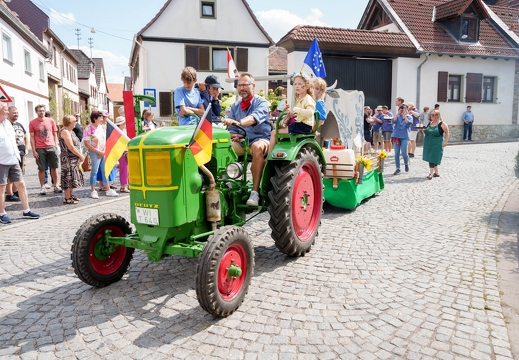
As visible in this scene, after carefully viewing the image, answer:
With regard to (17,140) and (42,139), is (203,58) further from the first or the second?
(17,140)

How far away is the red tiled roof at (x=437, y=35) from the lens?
835 inches

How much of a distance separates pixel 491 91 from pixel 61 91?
29583 millimetres

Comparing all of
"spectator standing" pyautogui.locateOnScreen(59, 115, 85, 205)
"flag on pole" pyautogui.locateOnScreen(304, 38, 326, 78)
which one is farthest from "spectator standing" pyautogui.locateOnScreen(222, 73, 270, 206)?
"flag on pole" pyautogui.locateOnScreen(304, 38, 326, 78)

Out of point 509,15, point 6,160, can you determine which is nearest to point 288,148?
point 6,160

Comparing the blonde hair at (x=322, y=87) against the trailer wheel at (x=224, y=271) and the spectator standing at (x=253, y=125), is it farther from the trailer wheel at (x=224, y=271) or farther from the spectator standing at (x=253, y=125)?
the trailer wheel at (x=224, y=271)

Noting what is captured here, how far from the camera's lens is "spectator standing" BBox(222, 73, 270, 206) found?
4332 mm

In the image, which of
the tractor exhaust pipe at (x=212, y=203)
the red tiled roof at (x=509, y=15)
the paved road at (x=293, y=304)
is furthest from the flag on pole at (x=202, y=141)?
the red tiled roof at (x=509, y=15)

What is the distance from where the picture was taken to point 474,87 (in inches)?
870

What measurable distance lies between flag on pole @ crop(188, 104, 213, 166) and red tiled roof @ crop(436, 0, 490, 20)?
72.4 ft

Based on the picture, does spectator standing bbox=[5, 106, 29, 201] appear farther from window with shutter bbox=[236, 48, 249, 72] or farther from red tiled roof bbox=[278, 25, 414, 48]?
window with shutter bbox=[236, 48, 249, 72]

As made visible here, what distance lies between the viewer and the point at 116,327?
3.17 meters

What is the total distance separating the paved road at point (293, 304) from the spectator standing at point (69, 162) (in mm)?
2050

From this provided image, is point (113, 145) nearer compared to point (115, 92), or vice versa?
point (113, 145)

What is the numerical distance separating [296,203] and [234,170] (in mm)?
900
